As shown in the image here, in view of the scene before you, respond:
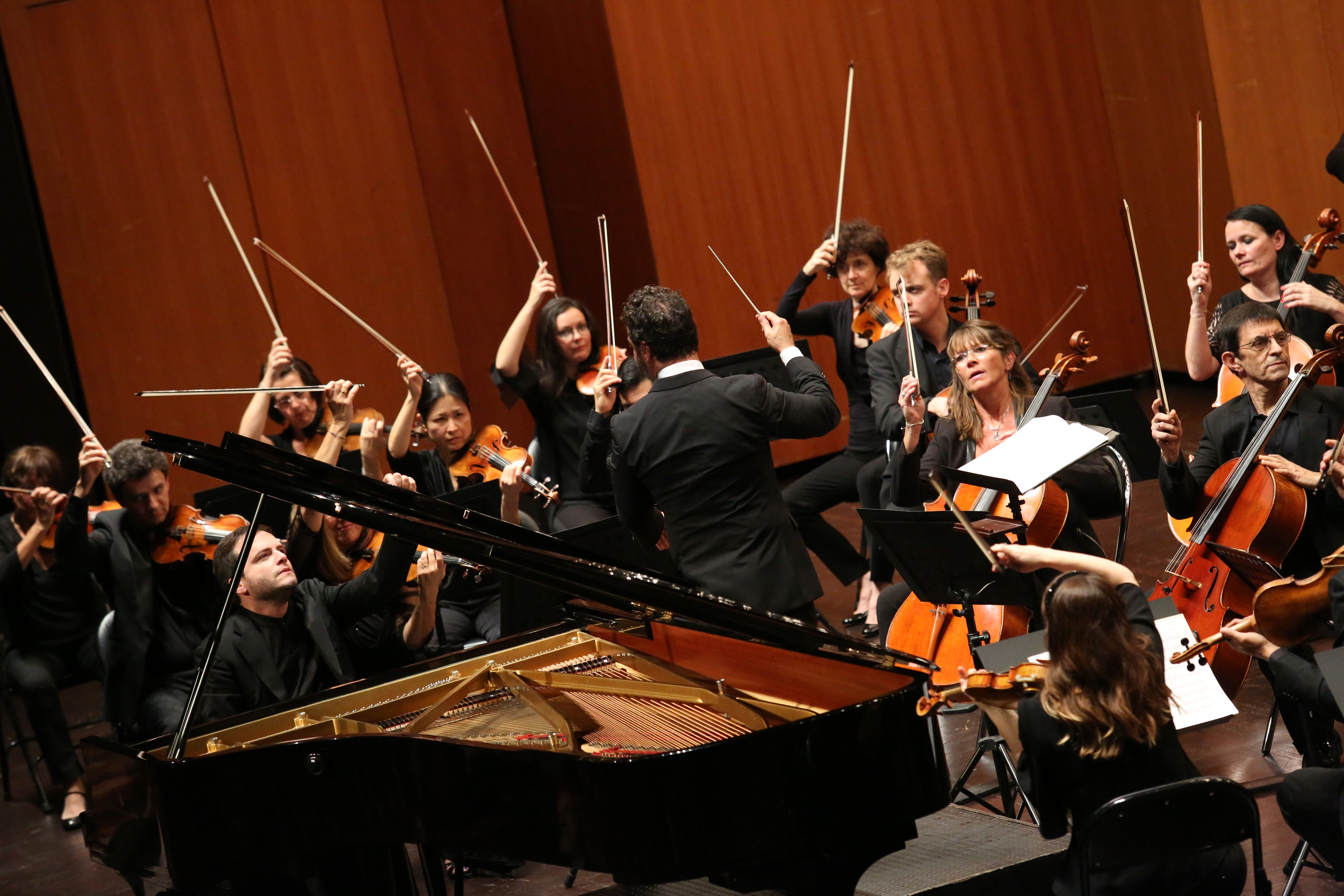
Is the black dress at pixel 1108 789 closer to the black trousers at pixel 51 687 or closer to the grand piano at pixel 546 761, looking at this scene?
the grand piano at pixel 546 761

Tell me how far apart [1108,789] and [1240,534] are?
144cm

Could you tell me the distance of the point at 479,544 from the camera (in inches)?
109

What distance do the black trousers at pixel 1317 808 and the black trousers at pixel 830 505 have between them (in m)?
2.75

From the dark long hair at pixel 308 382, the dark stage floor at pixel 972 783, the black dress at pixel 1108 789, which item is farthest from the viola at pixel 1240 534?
the dark long hair at pixel 308 382

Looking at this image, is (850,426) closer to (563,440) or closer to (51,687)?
(563,440)

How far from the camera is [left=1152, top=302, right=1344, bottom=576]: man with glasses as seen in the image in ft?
12.0

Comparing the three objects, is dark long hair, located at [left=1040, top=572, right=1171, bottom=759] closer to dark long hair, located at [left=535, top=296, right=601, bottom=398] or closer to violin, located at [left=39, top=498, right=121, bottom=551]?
dark long hair, located at [left=535, top=296, right=601, bottom=398]

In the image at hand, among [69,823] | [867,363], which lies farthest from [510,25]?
[69,823]

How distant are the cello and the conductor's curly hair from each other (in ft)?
2.96

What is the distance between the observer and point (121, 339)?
7.46 meters

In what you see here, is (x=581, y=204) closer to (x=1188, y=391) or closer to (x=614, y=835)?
(x=1188, y=391)

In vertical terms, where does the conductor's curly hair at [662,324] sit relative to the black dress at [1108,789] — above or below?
above

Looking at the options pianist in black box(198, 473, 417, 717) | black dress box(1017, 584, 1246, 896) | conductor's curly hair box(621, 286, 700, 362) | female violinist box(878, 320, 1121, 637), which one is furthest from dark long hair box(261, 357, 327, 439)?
black dress box(1017, 584, 1246, 896)

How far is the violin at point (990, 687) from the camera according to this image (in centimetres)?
251
